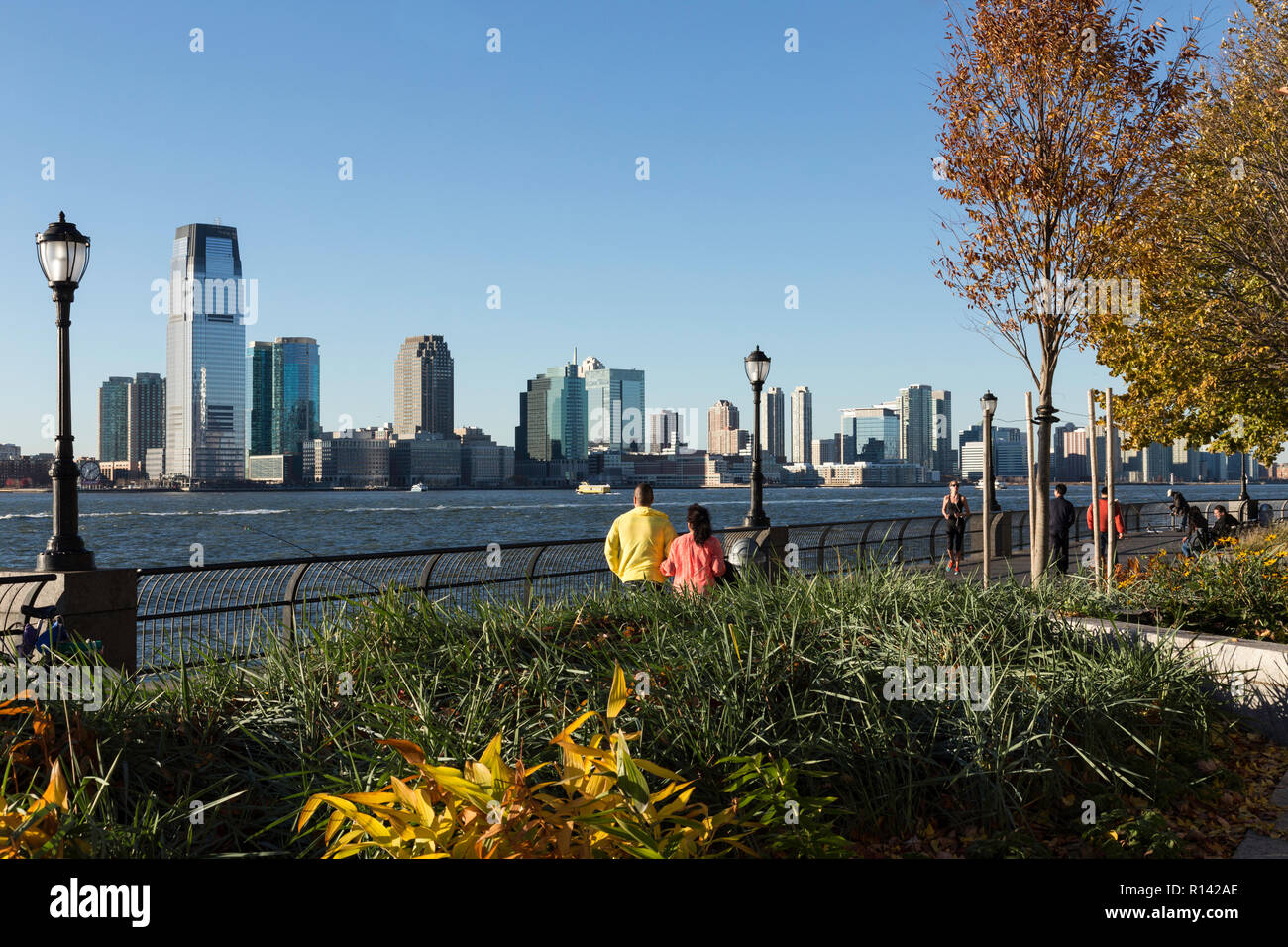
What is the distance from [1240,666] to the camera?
6996 millimetres

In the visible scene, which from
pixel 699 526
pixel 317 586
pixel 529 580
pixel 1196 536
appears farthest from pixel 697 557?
pixel 1196 536

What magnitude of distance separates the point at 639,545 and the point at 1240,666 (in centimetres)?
485

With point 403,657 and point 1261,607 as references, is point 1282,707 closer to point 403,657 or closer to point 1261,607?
point 1261,607

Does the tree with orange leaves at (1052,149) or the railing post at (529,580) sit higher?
the tree with orange leaves at (1052,149)

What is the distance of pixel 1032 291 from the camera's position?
43.5 feet

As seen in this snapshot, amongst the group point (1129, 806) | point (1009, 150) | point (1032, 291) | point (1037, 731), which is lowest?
point (1129, 806)

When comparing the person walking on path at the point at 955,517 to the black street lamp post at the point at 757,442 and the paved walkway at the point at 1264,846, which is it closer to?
the black street lamp post at the point at 757,442

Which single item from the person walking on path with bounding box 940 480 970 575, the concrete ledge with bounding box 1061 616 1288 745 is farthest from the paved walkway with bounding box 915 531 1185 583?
the concrete ledge with bounding box 1061 616 1288 745

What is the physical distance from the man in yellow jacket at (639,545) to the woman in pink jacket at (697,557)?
0.51m

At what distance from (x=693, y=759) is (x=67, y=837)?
225cm

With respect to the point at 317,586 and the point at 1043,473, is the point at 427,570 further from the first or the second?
the point at 1043,473

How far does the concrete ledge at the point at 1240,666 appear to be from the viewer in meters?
6.44

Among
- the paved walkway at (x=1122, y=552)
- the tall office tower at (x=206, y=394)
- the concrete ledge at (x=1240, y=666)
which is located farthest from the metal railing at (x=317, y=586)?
the tall office tower at (x=206, y=394)
